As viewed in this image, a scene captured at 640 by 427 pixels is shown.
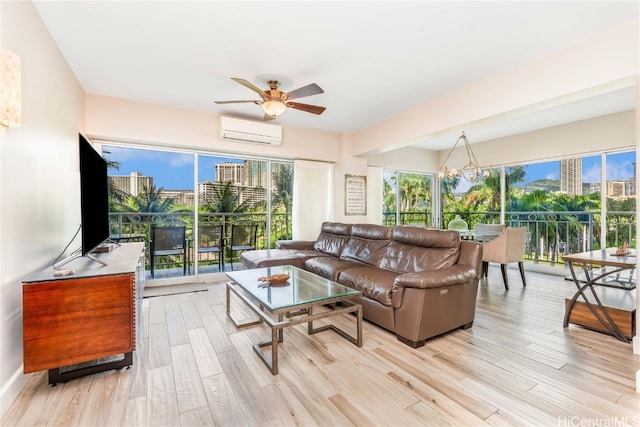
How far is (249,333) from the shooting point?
8.58 ft

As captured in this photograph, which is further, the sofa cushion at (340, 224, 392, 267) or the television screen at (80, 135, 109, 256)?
the sofa cushion at (340, 224, 392, 267)

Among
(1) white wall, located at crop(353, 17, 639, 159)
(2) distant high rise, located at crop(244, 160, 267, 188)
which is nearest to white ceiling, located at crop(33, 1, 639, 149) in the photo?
(1) white wall, located at crop(353, 17, 639, 159)

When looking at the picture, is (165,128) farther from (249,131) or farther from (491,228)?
(491,228)

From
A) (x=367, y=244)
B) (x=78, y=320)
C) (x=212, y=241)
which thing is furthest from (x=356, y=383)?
(x=212, y=241)

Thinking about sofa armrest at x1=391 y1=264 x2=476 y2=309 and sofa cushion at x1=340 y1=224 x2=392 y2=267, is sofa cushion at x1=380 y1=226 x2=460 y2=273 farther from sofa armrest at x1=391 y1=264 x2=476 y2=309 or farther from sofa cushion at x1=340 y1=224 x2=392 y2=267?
sofa armrest at x1=391 y1=264 x2=476 y2=309

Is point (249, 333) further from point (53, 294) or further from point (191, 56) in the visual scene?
point (191, 56)

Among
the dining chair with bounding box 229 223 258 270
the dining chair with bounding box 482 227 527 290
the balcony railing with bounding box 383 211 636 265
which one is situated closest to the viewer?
the dining chair with bounding box 482 227 527 290

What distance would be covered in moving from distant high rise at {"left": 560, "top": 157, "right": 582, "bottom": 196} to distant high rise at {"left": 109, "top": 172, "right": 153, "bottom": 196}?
6692 mm

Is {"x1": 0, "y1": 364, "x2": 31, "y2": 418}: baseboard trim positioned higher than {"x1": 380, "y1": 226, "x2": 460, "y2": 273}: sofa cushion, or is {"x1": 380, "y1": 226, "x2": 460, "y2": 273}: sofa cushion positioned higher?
{"x1": 380, "y1": 226, "x2": 460, "y2": 273}: sofa cushion

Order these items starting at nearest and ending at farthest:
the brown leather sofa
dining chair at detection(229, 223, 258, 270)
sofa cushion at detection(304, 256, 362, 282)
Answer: the brown leather sofa
sofa cushion at detection(304, 256, 362, 282)
dining chair at detection(229, 223, 258, 270)

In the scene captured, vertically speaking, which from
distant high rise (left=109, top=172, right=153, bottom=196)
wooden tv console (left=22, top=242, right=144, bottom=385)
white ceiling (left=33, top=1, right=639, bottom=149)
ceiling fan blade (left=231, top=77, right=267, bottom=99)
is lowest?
wooden tv console (left=22, top=242, right=144, bottom=385)

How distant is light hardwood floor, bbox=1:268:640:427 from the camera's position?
157cm

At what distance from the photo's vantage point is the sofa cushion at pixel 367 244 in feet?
12.0

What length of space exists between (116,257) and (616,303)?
4.42m
